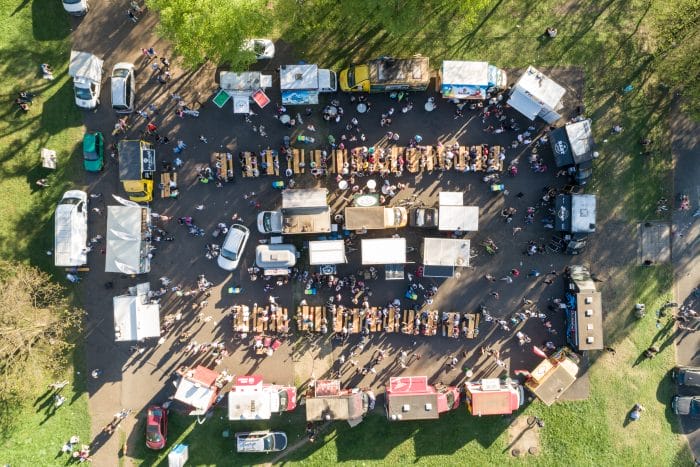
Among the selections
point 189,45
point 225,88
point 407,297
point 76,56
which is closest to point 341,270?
point 407,297

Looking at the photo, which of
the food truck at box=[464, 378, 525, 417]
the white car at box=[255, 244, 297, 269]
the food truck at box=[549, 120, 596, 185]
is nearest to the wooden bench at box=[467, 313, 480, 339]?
the food truck at box=[464, 378, 525, 417]

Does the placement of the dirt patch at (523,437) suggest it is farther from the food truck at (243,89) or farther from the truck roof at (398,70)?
the food truck at (243,89)

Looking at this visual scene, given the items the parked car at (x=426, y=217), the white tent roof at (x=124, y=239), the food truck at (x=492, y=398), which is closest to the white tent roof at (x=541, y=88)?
the parked car at (x=426, y=217)

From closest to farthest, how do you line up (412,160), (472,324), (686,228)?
(412,160) → (472,324) → (686,228)

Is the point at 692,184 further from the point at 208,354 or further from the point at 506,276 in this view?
the point at 208,354

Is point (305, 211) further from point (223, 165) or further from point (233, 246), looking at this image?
point (223, 165)

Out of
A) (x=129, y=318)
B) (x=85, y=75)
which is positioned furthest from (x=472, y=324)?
(x=85, y=75)
